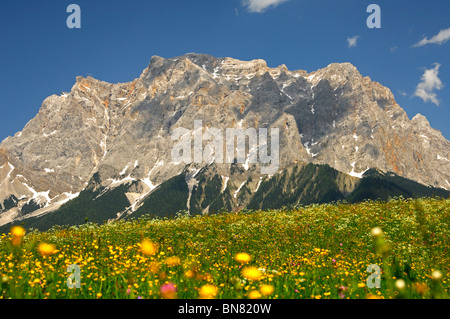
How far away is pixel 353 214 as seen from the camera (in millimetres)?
17984

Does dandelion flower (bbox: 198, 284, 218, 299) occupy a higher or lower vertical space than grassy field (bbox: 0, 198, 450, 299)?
lower

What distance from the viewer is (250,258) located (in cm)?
911

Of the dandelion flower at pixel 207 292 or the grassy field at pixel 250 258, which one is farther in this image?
the grassy field at pixel 250 258

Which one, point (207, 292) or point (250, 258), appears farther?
point (250, 258)

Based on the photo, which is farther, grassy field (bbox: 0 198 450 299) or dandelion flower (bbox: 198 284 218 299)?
grassy field (bbox: 0 198 450 299)

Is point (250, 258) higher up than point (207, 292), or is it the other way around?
point (250, 258)

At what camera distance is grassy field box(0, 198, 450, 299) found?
584 centimetres

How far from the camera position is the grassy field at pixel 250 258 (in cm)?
584

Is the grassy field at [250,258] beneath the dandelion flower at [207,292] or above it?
above
